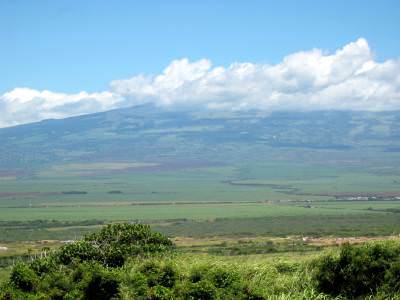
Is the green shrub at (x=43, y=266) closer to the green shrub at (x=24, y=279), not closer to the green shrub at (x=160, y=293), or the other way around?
the green shrub at (x=24, y=279)

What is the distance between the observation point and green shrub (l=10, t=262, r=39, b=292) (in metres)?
19.3

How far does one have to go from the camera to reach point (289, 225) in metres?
87.6

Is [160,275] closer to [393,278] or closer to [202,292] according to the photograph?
[202,292]

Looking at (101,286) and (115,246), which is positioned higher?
(115,246)

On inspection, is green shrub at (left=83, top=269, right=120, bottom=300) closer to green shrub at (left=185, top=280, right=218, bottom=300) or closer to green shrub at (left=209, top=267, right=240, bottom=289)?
green shrub at (left=185, top=280, right=218, bottom=300)

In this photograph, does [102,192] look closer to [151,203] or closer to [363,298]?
[151,203]

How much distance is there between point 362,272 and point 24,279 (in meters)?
9.60

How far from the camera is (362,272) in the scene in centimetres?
1734

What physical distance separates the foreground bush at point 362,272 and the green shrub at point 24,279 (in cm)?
812

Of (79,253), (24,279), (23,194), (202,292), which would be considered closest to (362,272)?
(202,292)

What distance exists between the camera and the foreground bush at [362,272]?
1684cm

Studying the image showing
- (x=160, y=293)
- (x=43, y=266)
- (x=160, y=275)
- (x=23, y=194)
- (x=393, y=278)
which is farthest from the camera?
(x=23, y=194)

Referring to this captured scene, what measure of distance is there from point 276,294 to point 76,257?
29.4 feet

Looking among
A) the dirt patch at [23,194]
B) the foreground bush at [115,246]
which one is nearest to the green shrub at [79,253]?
the foreground bush at [115,246]
